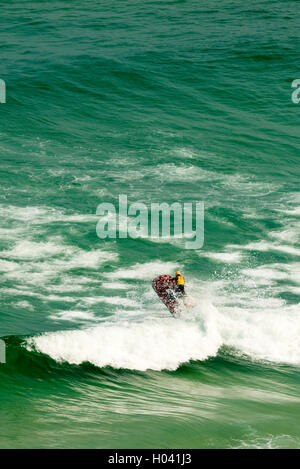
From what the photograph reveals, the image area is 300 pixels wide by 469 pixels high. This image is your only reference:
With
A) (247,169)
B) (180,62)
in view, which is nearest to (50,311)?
(247,169)

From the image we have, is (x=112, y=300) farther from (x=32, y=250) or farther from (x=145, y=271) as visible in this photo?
(x=32, y=250)

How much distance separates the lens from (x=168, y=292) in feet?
118

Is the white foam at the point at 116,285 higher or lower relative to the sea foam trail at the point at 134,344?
lower

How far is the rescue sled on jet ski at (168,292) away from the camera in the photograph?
115 ft

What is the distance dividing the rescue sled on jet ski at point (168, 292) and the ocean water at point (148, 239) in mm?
730

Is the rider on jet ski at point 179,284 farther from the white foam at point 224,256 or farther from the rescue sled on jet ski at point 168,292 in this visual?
the white foam at point 224,256

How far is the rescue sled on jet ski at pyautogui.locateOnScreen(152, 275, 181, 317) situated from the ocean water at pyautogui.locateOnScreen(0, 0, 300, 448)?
0.73m

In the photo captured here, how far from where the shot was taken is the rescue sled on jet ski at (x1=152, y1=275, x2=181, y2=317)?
1379 inches

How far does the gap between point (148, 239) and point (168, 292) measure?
9.90m

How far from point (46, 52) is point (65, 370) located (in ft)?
184

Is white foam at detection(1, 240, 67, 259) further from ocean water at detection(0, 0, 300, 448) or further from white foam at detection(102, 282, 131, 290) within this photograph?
white foam at detection(102, 282, 131, 290)

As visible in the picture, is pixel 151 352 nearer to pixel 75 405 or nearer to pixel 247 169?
pixel 75 405

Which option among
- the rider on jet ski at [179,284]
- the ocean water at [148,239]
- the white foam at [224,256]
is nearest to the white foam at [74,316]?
the ocean water at [148,239]

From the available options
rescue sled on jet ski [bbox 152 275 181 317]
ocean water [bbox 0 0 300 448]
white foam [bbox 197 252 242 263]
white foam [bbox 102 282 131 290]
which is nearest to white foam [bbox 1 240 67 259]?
ocean water [bbox 0 0 300 448]
